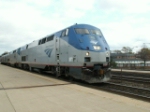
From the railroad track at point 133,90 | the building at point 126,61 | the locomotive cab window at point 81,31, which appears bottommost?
the railroad track at point 133,90

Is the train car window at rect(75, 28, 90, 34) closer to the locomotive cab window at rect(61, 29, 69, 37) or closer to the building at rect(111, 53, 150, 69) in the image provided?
the locomotive cab window at rect(61, 29, 69, 37)

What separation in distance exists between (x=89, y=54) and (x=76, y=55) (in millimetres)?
790

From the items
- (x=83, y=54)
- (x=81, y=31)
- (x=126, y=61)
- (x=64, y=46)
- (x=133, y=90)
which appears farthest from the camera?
(x=126, y=61)

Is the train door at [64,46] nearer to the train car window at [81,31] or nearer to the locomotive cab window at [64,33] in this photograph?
the locomotive cab window at [64,33]

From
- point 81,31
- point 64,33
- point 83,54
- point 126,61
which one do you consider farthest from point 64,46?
point 126,61

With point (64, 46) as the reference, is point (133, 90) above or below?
below

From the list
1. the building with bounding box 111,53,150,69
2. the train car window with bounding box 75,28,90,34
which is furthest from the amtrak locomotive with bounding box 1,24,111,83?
the building with bounding box 111,53,150,69

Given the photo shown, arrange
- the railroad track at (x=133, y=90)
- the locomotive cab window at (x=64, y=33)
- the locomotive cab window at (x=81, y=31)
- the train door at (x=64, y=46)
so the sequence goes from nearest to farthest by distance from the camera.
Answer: the railroad track at (x=133, y=90) → the locomotive cab window at (x=81, y=31) → the train door at (x=64, y=46) → the locomotive cab window at (x=64, y=33)

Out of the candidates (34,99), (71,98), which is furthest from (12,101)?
(71,98)

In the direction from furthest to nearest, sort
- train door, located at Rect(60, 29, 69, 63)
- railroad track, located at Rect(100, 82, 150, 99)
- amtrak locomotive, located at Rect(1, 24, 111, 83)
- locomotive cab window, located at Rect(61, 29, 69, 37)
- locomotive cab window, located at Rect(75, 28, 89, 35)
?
1. locomotive cab window, located at Rect(61, 29, 69, 37)
2. train door, located at Rect(60, 29, 69, 63)
3. locomotive cab window, located at Rect(75, 28, 89, 35)
4. amtrak locomotive, located at Rect(1, 24, 111, 83)
5. railroad track, located at Rect(100, 82, 150, 99)

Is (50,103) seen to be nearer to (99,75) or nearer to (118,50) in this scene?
(99,75)

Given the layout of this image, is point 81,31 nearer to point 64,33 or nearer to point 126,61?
point 64,33

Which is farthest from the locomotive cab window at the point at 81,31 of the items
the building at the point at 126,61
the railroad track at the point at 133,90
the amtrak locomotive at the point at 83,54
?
the building at the point at 126,61

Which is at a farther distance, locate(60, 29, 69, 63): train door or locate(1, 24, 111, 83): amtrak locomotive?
locate(60, 29, 69, 63): train door
